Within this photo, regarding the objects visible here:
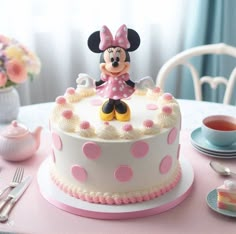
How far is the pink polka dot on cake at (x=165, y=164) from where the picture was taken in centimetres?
111

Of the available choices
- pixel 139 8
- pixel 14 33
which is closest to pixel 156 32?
pixel 139 8

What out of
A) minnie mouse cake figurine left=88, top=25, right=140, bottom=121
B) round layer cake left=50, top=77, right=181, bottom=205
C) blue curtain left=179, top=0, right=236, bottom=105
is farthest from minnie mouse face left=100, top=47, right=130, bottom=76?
blue curtain left=179, top=0, right=236, bottom=105

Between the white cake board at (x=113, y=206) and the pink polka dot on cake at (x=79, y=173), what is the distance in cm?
5

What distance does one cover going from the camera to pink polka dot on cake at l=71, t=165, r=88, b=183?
109cm

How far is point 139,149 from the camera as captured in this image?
1.05 meters

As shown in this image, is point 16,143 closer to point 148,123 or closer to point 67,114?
point 67,114

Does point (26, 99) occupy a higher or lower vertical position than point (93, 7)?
lower

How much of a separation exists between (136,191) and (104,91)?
0.25 metres

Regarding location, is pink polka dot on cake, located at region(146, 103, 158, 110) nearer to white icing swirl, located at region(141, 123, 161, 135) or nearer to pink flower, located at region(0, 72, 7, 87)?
white icing swirl, located at region(141, 123, 161, 135)

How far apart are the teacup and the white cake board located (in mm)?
182

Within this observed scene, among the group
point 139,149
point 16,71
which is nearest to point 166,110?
point 139,149

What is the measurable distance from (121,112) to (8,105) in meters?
0.53

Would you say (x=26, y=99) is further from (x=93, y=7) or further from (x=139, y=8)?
(x=139, y=8)

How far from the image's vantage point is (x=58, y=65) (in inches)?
95.5
